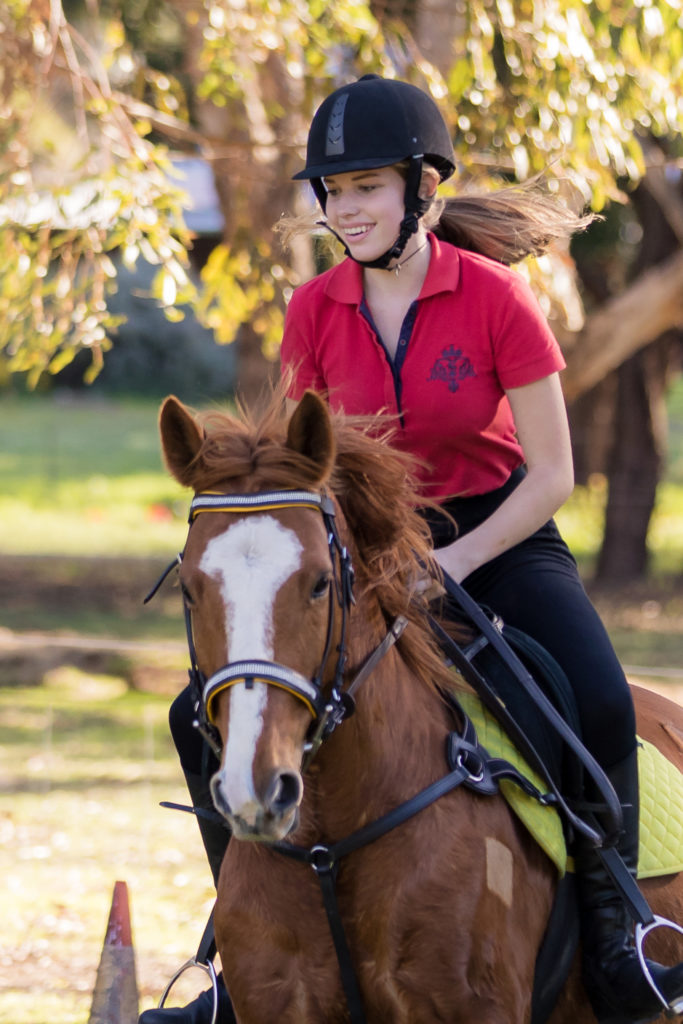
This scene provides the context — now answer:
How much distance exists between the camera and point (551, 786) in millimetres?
3057

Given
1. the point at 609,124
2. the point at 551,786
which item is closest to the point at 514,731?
the point at 551,786

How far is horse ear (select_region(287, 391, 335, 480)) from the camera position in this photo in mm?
2594

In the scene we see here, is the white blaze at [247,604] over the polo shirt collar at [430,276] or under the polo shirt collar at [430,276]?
under

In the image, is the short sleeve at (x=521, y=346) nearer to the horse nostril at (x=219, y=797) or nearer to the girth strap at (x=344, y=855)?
the girth strap at (x=344, y=855)

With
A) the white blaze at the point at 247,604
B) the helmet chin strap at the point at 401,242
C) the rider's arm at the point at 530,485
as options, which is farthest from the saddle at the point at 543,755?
the helmet chin strap at the point at 401,242

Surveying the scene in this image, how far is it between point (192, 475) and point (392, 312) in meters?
0.90

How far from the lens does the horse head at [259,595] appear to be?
7.55 feet

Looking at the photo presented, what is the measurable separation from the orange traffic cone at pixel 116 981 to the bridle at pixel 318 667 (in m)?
1.58

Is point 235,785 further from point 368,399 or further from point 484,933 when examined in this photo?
point 368,399

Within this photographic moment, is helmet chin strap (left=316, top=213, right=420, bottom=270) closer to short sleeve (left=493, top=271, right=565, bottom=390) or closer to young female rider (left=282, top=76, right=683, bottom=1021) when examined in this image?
young female rider (left=282, top=76, right=683, bottom=1021)

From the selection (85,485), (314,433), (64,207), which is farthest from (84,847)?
(85,485)

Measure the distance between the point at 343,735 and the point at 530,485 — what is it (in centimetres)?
83

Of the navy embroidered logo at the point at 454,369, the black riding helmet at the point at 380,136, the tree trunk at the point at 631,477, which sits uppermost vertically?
the black riding helmet at the point at 380,136

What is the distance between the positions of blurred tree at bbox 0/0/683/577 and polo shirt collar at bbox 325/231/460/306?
3017 millimetres
